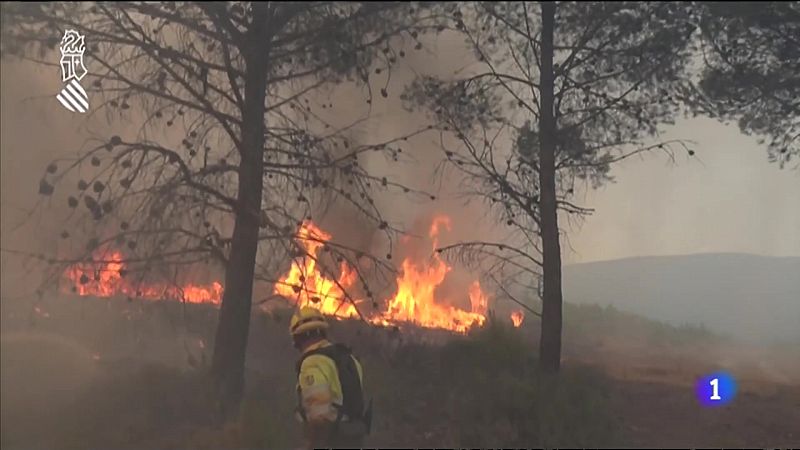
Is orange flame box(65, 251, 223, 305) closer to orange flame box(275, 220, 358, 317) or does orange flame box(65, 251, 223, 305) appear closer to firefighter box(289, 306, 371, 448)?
orange flame box(275, 220, 358, 317)

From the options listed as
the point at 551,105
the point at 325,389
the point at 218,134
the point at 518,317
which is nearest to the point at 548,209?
the point at 551,105

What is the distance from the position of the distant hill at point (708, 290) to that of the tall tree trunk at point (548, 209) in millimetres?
4957

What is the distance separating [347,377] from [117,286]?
5.11m

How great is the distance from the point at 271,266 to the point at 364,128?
2121 millimetres

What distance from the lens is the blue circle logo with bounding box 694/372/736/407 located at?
9.48 meters

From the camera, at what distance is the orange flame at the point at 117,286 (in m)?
8.39

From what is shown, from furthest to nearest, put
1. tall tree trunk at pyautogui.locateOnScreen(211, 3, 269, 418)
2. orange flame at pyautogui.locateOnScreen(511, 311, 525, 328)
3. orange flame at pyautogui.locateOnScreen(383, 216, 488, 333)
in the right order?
orange flame at pyautogui.locateOnScreen(511, 311, 525, 328), orange flame at pyautogui.locateOnScreen(383, 216, 488, 333), tall tree trunk at pyautogui.locateOnScreen(211, 3, 269, 418)

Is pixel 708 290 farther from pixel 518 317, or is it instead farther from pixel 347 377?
pixel 347 377

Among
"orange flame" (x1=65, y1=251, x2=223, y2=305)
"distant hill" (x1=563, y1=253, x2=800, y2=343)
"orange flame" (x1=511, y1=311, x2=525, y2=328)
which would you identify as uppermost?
"distant hill" (x1=563, y1=253, x2=800, y2=343)

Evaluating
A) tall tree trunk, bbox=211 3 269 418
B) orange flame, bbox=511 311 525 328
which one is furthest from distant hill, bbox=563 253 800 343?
tall tree trunk, bbox=211 3 269 418

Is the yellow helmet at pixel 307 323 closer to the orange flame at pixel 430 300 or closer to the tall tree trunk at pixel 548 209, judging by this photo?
the tall tree trunk at pixel 548 209

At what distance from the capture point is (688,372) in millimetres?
11867

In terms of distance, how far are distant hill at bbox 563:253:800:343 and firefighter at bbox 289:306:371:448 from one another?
9.00 metres

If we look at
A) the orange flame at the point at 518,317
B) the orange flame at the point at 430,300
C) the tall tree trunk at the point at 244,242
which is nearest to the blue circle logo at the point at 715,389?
the orange flame at the point at 518,317
